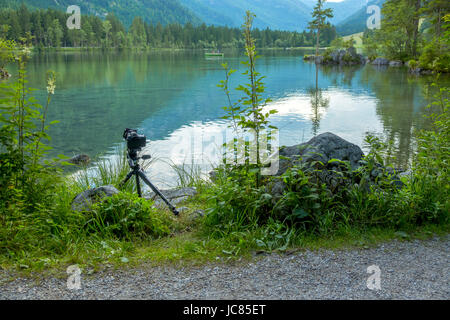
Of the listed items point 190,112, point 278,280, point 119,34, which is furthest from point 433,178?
point 119,34

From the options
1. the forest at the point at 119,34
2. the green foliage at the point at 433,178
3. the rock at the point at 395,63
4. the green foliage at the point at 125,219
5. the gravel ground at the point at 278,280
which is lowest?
the gravel ground at the point at 278,280

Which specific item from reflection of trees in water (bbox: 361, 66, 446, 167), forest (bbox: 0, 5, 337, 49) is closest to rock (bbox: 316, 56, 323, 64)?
reflection of trees in water (bbox: 361, 66, 446, 167)

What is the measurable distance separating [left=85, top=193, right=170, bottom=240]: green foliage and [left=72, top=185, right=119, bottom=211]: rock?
26 cm

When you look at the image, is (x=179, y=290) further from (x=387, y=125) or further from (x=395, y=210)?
(x=387, y=125)

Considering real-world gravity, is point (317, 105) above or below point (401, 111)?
above

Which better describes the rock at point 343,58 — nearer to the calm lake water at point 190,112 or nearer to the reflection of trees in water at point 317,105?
the calm lake water at point 190,112

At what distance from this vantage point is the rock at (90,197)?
5777 millimetres

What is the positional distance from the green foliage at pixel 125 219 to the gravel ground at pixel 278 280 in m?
1.08

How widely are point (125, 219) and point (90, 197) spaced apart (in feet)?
3.46

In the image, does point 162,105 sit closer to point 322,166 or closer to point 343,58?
point 322,166

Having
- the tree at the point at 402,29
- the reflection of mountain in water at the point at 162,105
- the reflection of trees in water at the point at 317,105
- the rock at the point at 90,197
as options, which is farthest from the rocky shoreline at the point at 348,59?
the rock at the point at 90,197

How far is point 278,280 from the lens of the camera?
4.18 metres

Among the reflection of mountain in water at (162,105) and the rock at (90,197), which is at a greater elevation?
the reflection of mountain in water at (162,105)
